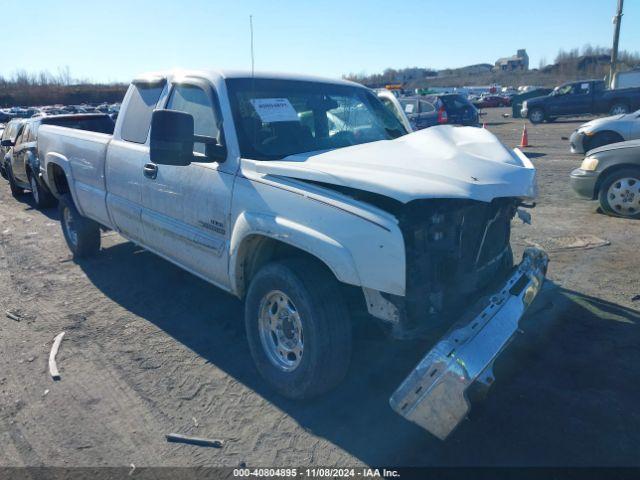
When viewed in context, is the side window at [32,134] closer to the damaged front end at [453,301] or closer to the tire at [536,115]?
the damaged front end at [453,301]

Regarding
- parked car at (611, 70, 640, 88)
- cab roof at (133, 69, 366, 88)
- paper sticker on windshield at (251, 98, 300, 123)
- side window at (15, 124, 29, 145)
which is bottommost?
side window at (15, 124, 29, 145)

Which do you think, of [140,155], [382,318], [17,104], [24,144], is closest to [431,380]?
[382,318]

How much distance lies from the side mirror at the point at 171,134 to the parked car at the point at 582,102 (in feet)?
86.8

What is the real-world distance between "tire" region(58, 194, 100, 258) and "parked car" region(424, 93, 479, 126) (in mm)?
14440

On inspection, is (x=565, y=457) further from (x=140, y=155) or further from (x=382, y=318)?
(x=140, y=155)

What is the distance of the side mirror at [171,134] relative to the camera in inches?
134

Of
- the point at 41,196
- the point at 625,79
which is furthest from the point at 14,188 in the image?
the point at 625,79

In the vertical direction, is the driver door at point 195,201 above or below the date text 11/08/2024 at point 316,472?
above

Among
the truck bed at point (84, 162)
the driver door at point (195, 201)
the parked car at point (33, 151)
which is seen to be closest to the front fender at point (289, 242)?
the driver door at point (195, 201)

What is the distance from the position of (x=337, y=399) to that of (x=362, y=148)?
5.68ft

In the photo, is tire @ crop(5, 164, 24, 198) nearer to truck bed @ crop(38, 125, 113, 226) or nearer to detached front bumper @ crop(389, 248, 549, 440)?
truck bed @ crop(38, 125, 113, 226)

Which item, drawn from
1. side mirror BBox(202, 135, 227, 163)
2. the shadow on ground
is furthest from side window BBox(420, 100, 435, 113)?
side mirror BBox(202, 135, 227, 163)

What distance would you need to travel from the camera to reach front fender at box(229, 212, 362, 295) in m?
2.94

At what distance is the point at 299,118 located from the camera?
4102 mm
